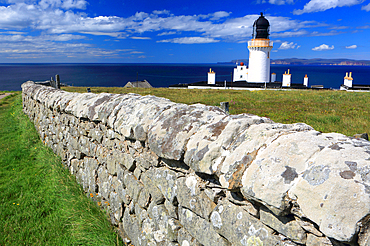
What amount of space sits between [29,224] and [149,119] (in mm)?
2862

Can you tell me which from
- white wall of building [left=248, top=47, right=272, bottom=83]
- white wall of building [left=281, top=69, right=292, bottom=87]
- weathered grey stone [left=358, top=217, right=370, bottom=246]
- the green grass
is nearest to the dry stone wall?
weathered grey stone [left=358, top=217, right=370, bottom=246]

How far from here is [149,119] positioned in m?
3.00

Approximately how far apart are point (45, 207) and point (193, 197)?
347cm

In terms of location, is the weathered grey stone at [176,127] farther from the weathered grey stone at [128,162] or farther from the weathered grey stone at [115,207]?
the weathered grey stone at [115,207]

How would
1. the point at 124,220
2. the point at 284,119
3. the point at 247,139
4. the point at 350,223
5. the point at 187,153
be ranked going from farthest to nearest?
the point at 284,119 → the point at 124,220 → the point at 187,153 → the point at 247,139 → the point at 350,223

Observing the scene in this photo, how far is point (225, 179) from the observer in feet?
5.87

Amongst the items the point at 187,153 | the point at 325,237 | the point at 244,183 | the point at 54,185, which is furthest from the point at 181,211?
the point at 54,185

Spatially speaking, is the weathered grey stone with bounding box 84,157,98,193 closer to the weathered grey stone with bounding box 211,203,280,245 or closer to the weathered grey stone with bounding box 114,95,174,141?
the weathered grey stone with bounding box 114,95,174,141

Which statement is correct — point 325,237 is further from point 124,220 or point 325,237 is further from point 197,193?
point 124,220

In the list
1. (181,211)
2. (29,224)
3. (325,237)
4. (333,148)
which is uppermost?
(333,148)

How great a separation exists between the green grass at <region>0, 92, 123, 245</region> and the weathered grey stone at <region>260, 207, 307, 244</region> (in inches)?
98.7

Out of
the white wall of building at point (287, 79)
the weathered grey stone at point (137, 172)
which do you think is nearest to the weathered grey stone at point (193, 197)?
the weathered grey stone at point (137, 172)

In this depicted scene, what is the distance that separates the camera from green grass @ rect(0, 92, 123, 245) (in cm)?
352

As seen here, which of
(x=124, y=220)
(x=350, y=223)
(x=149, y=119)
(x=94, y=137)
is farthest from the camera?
(x=94, y=137)
